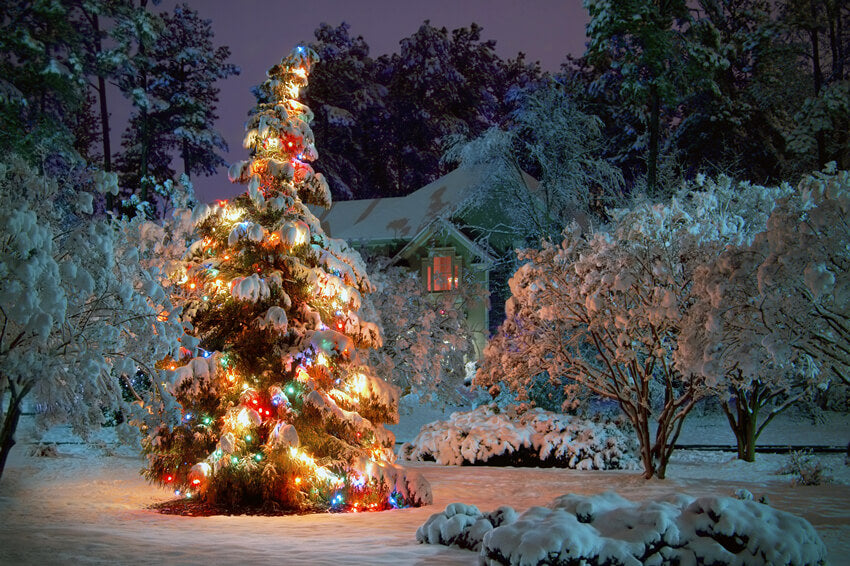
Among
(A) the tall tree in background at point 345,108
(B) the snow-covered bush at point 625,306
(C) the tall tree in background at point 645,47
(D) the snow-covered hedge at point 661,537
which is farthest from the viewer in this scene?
(A) the tall tree in background at point 345,108

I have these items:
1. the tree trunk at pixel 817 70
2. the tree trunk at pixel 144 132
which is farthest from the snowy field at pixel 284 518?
the tree trunk at pixel 144 132

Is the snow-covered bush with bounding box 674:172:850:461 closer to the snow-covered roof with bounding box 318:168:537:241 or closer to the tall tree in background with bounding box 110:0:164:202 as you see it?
the snow-covered roof with bounding box 318:168:537:241

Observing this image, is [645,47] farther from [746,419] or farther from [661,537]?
[661,537]

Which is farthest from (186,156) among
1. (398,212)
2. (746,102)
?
(746,102)

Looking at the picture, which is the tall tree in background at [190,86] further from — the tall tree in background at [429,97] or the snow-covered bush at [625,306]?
the snow-covered bush at [625,306]

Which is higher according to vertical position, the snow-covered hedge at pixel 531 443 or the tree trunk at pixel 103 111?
the tree trunk at pixel 103 111

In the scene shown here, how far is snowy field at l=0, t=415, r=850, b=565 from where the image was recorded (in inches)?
308

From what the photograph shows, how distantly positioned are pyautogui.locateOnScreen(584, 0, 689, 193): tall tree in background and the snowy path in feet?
51.0

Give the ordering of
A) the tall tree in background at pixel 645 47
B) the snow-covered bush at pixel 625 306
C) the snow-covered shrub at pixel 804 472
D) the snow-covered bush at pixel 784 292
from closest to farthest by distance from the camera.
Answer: the snow-covered bush at pixel 784 292 < the snow-covered bush at pixel 625 306 < the snow-covered shrub at pixel 804 472 < the tall tree in background at pixel 645 47

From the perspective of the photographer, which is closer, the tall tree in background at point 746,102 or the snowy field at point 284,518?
the snowy field at point 284,518

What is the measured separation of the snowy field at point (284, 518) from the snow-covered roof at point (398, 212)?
1717 centimetres

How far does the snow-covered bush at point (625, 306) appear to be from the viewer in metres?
14.5

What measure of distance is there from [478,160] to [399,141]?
67.0 ft

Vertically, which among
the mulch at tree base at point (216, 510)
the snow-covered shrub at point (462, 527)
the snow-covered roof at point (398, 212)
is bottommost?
the mulch at tree base at point (216, 510)
